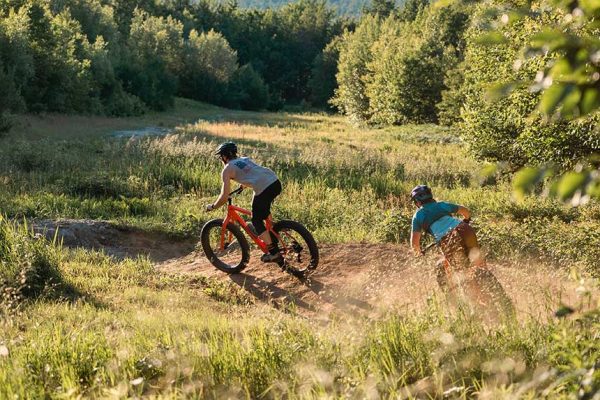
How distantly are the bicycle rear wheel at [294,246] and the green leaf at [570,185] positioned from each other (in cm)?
728

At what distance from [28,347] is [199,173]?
12889mm

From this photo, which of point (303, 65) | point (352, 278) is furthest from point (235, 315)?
point (303, 65)

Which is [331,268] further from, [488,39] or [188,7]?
[188,7]

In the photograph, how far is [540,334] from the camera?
4.00 meters

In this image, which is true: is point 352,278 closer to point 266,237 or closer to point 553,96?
point 266,237

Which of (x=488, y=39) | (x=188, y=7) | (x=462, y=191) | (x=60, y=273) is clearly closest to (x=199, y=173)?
(x=462, y=191)

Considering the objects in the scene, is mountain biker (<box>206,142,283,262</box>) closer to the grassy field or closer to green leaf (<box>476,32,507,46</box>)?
the grassy field

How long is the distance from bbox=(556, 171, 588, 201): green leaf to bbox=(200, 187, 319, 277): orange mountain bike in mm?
7281

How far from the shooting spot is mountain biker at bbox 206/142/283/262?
8719mm

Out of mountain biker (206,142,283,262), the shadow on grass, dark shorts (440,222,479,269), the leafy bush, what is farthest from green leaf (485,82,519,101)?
the leafy bush

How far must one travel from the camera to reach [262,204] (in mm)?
8812

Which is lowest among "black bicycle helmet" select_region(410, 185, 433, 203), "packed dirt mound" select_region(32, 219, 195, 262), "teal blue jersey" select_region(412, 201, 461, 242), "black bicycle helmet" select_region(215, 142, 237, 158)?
"packed dirt mound" select_region(32, 219, 195, 262)

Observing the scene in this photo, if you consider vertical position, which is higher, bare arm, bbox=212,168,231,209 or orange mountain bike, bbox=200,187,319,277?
bare arm, bbox=212,168,231,209

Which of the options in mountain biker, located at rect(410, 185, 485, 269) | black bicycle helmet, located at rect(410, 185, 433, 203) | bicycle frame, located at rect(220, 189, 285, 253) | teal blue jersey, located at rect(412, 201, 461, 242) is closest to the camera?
mountain biker, located at rect(410, 185, 485, 269)
